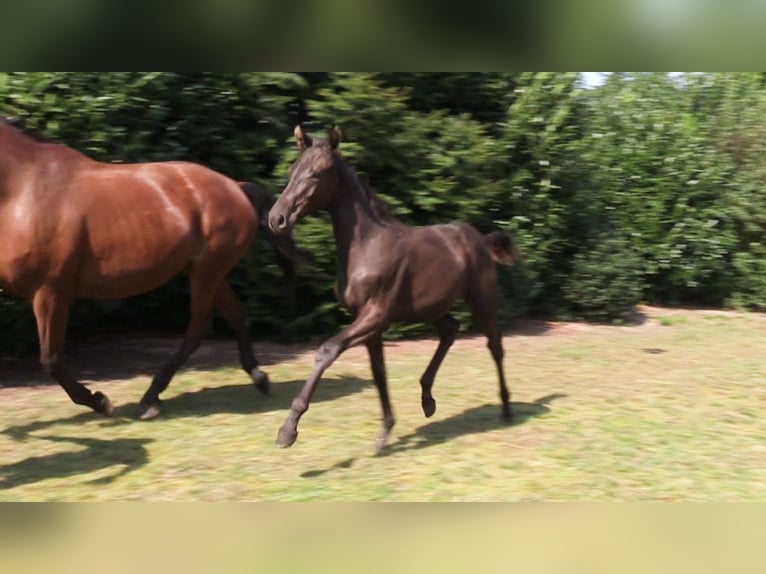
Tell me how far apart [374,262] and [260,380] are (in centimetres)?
203

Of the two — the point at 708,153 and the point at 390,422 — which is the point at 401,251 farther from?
the point at 708,153

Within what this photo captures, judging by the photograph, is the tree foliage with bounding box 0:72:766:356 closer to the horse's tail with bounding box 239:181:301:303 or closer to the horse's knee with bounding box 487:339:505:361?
the horse's tail with bounding box 239:181:301:303

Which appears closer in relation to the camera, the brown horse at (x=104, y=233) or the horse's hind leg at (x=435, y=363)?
the brown horse at (x=104, y=233)

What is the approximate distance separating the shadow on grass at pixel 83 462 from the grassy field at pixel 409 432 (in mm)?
14

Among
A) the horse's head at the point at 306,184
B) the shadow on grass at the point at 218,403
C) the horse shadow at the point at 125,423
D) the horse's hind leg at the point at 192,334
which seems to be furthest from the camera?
the horse's hind leg at the point at 192,334

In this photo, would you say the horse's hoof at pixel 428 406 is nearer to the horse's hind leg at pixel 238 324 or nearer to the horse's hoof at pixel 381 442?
the horse's hoof at pixel 381 442

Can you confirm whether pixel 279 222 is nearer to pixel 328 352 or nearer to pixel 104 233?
pixel 328 352

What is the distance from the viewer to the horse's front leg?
4.71m

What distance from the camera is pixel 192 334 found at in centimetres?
621

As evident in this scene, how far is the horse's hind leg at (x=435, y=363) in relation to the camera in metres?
5.68

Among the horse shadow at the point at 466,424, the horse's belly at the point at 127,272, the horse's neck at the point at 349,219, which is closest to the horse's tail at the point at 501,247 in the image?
the horse's neck at the point at 349,219

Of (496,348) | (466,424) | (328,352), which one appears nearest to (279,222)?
(328,352)

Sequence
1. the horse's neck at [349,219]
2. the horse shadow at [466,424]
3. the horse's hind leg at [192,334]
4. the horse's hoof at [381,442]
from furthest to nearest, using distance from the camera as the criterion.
Answer: 1. the horse's hind leg at [192,334]
2. the horse shadow at [466,424]
3. the horse's hoof at [381,442]
4. the horse's neck at [349,219]

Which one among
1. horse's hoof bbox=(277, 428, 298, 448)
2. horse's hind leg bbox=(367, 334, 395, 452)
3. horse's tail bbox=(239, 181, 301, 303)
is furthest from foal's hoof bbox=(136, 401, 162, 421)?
horse's hind leg bbox=(367, 334, 395, 452)
